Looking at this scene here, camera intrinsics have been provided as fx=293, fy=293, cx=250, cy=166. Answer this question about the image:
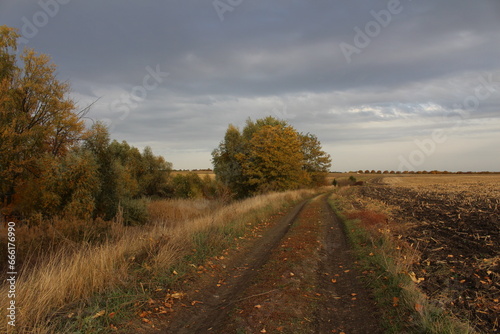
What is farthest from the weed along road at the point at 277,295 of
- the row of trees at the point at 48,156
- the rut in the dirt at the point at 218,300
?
the row of trees at the point at 48,156

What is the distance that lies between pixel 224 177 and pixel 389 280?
38221mm

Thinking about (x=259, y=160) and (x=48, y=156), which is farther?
(x=259, y=160)

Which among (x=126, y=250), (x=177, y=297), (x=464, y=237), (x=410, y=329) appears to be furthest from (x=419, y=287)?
(x=126, y=250)

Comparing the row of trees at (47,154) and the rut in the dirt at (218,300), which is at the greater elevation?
the row of trees at (47,154)

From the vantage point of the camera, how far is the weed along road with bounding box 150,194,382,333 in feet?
16.5

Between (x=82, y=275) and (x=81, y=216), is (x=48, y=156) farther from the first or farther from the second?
(x=82, y=275)

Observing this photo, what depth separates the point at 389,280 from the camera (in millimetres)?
6449

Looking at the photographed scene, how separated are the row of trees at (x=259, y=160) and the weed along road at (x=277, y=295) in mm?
26868

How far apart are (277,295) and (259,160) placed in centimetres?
3267

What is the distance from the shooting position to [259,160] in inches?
1517

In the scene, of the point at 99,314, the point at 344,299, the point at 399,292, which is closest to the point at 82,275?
the point at 99,314

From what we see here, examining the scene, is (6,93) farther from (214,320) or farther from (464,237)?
(464,237)

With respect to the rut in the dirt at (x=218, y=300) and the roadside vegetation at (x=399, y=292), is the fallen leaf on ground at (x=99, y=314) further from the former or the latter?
the roadside vegetation at (x=399, y=292)

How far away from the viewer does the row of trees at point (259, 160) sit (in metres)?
37.1
